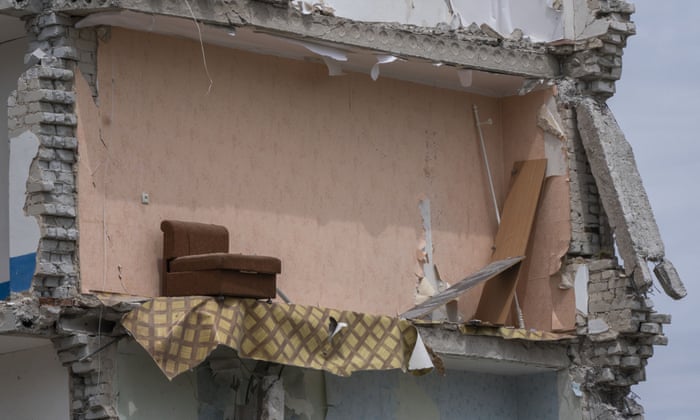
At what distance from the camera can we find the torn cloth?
14.8 m

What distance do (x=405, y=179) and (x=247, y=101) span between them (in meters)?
2.04

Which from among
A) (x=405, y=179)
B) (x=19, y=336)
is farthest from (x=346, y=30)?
(x=19, y=336)

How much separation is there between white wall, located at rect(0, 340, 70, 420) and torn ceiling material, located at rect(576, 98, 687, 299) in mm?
5718

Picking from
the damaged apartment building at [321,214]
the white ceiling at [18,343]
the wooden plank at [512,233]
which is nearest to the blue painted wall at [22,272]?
the damaged apartment building at [321,214]

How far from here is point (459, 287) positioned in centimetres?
1761

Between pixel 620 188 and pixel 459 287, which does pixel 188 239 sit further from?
pixel 620 188

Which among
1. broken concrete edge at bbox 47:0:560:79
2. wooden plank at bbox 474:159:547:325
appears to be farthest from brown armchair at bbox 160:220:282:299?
wooden plank at bbox 474:159:547:325

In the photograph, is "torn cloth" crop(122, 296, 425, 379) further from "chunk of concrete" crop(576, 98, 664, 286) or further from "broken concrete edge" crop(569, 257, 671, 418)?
"chunk of concrete" crop(576, 98, 664, 286)

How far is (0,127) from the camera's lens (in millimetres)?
16266

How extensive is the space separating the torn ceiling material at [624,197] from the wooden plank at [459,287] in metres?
1.05

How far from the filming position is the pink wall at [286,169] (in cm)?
1584

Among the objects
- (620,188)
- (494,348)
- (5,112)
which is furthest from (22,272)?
(620,188)

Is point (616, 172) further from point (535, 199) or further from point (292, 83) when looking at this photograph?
point (292, 83)

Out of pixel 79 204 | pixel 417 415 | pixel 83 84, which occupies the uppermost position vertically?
pixel 83 84
